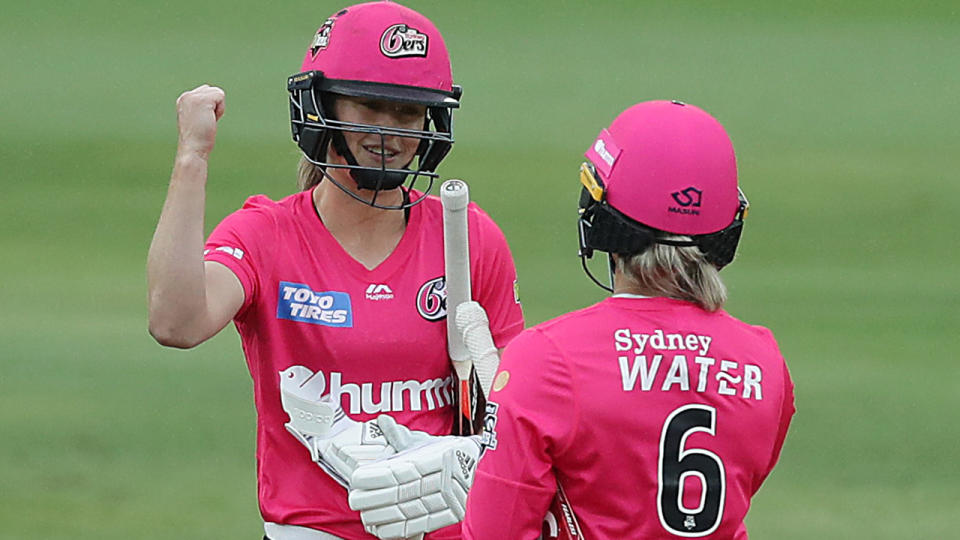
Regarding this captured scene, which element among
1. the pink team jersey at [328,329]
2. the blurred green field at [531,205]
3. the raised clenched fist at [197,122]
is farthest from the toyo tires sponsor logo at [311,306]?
the blurred green field at [531,205]

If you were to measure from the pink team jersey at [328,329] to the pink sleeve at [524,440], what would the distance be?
60cm

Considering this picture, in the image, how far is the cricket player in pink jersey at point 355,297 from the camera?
2949 mm

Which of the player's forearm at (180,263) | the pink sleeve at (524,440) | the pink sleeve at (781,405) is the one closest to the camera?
the pink sleeve at (524,440)

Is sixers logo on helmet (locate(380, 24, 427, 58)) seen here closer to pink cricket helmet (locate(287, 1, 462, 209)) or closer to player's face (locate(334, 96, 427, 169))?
pink cricket helmet (locate(287, 1, 462, 209))

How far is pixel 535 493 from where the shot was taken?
2391 mm

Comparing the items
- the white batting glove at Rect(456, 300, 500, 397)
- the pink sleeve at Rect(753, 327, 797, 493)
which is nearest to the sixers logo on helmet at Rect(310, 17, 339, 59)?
the white batting glove at Rect(456, 300, 500, 397)

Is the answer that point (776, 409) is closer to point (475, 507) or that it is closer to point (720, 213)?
point (720, 213)

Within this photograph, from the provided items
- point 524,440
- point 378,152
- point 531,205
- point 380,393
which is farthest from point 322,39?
point 531,205

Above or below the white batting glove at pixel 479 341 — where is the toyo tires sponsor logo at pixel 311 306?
above

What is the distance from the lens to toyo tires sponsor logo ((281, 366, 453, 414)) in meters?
2.97

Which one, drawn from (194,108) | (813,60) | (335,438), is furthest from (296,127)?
(813,60)

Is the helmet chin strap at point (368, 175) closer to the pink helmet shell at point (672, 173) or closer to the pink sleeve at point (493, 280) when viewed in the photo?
the pink sleeve at point (493, 280)

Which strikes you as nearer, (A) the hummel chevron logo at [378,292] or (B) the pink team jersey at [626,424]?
(B) the pink team jersey at [626,424]

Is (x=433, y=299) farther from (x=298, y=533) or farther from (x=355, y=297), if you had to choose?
(x=298, y=533)
